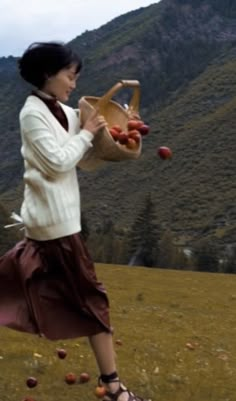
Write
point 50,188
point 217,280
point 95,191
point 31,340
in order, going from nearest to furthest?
point 50,188
point 31,340
point 217,280
point 95,191

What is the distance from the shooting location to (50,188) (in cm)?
527

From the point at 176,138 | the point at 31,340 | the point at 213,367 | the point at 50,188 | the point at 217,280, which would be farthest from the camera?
the point at 176,138

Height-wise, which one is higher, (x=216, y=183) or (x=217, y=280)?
(x=217, y=280)

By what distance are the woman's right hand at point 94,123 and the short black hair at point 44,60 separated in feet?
1.19

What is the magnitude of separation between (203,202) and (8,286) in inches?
5244

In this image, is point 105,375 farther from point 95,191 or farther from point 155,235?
point 95,191

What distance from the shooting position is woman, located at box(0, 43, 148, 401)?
5289mm

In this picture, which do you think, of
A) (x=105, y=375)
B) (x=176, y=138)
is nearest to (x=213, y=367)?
(x=105, y=375)

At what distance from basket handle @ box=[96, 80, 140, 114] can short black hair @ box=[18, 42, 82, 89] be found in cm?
32

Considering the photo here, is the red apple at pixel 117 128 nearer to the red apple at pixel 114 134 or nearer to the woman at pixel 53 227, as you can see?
the red apple at pixel 114 134

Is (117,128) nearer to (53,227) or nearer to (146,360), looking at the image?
(53,227)

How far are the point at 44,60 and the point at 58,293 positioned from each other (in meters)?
1.51

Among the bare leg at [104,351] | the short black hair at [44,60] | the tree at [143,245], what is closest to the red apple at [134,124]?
the short black hair at [44,60]

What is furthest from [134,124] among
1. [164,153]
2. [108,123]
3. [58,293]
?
[58,293]
